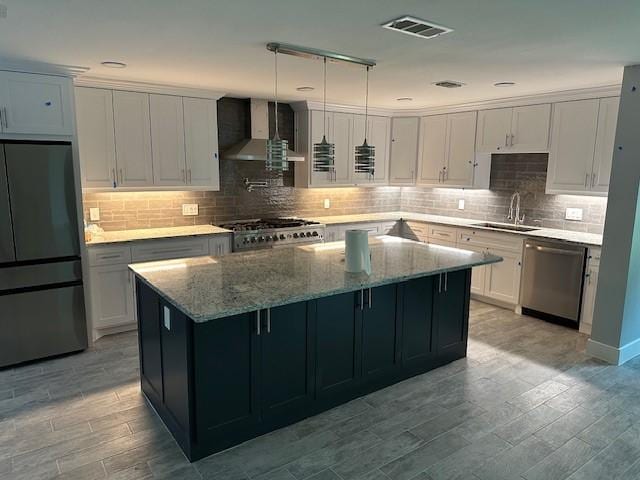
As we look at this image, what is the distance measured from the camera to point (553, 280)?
4613 millimetres

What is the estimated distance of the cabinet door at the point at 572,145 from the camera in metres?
4.50

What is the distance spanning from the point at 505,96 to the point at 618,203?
201 centimetres

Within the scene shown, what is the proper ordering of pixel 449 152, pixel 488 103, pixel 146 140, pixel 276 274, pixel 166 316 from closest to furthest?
pixel 166 316, pixel 276 274, pixel 146 140, pixel 488 103, pixel 449 152

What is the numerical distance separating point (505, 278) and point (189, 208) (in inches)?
145

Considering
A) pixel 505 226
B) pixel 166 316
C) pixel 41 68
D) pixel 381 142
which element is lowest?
pixel 166 316

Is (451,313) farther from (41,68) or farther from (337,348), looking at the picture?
(41,68)

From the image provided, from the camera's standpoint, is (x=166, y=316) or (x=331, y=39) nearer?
(x=166, y=316)

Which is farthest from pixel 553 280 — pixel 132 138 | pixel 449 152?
pixel 132 138

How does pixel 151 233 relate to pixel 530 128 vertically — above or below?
below

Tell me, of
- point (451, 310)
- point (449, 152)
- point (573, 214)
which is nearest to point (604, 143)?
point (573, 214)

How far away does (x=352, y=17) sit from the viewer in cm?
244

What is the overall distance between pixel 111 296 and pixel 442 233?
12.9 ft

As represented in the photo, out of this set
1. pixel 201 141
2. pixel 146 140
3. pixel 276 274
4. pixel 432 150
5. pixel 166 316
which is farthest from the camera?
pixel 432 150

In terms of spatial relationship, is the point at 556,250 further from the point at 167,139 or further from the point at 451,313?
the point at 167,139
